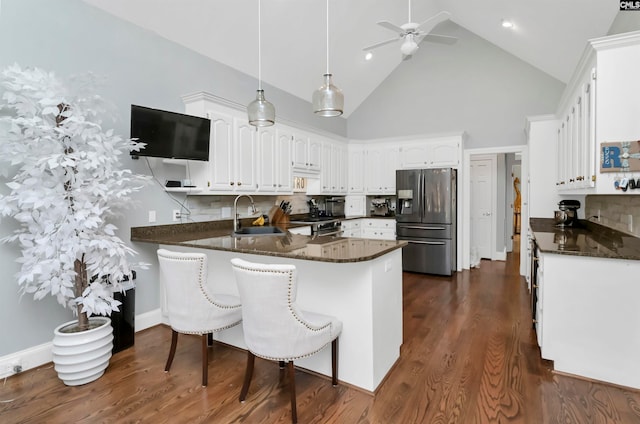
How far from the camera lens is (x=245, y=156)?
158 inches

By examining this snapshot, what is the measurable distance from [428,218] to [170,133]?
4.00 m

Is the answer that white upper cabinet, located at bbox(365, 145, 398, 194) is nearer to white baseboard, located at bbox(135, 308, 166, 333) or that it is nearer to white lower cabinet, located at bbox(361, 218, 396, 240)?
white lower cabinet, located at bbox(361, 218, 396, 240)

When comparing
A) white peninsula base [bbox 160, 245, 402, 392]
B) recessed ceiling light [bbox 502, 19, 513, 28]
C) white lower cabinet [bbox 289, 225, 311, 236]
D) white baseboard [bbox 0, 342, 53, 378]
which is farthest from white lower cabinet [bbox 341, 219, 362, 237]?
white baseboard [bbox 0, 342, 53, 378]

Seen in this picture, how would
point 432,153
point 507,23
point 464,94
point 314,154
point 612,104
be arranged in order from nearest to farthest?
point 612,104 < point 507,23 < point 314,154 < point 432,153 < point 464,94

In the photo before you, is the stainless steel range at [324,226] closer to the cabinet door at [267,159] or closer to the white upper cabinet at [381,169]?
the cabinet door at [267,159]

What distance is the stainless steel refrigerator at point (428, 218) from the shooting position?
206 inches

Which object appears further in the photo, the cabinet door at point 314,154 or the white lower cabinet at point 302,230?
the cabinet door at point 314,154

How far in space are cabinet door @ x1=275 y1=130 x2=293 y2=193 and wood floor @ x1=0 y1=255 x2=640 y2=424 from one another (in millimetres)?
2365

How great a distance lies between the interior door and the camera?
6676 millimetres

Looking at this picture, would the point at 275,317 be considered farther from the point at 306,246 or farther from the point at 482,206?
the point at 482,206

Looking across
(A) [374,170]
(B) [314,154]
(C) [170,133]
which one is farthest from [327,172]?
(C) [170,133]

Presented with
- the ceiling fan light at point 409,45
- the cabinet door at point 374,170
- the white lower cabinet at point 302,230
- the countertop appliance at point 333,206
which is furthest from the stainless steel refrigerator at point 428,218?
the ceiling fan light at point 409,45

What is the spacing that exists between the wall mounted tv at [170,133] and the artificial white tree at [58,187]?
0.49m

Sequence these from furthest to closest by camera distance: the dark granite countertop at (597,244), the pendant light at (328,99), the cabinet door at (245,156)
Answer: the cabinet door at (245,156), the pendant light at (328,99), the dark granite countertop at (597,244)
